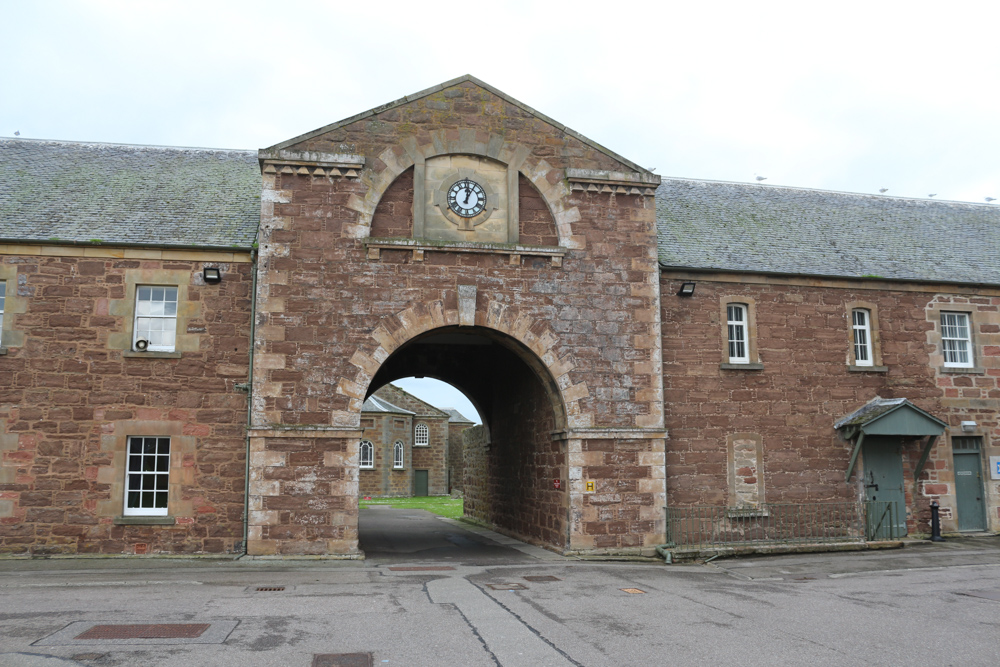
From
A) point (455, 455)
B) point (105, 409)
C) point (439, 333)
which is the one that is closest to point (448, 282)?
point (439, 333)

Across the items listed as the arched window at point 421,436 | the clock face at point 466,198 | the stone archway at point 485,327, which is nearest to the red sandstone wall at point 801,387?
the stone archway at point 485,327

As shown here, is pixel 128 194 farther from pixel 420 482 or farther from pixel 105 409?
pixel 420 482

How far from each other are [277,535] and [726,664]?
9.18 m

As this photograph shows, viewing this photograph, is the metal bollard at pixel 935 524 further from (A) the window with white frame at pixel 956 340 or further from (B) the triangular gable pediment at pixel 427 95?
(B) the triangular gable pediment at pixel 427 95

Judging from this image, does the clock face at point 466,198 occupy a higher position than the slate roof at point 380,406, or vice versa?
the clock face at point 466,198

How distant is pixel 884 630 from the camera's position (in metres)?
9.30

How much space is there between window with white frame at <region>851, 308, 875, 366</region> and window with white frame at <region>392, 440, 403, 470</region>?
34.7 m

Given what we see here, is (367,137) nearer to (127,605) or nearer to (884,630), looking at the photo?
(127,605)

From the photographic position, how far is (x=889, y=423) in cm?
1738

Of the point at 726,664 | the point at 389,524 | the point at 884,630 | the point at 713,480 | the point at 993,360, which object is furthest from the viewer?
the point at 389,524

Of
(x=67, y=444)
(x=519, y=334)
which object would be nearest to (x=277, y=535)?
(x=67, y=444)

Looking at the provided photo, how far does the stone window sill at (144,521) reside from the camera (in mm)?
14820

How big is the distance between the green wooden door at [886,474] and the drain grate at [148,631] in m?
14.5

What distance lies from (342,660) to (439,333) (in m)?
9.68
